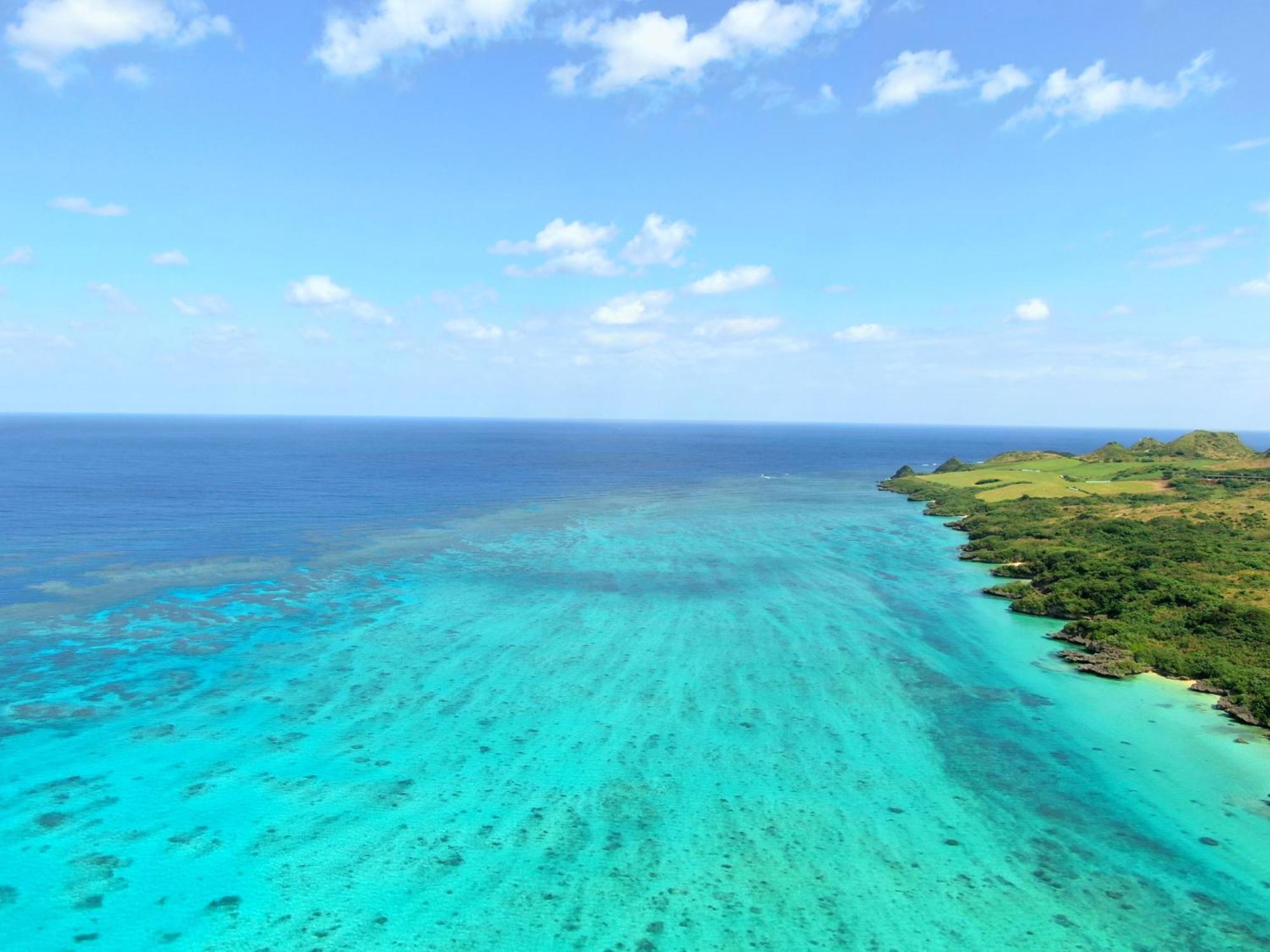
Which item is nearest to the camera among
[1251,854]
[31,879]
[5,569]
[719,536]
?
[31,879]

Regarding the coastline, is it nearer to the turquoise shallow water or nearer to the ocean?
the ocean

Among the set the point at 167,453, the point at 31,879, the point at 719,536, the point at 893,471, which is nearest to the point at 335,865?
the point at 31,879

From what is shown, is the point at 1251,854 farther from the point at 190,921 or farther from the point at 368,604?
the point at 368,604

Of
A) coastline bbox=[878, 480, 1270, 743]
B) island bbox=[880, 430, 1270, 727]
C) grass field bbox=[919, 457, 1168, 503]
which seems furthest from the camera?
grass field bbox=[919, 457, 1168, 503]

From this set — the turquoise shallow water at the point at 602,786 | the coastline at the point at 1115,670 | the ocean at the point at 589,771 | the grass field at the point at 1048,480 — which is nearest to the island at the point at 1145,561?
the coastline at the point at 1115,670

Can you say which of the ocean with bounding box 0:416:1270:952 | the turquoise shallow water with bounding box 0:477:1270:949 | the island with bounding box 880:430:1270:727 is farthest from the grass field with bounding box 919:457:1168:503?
the turquoise shallow water with bounding box 0:477:1270:949

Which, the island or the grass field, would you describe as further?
the grass field
